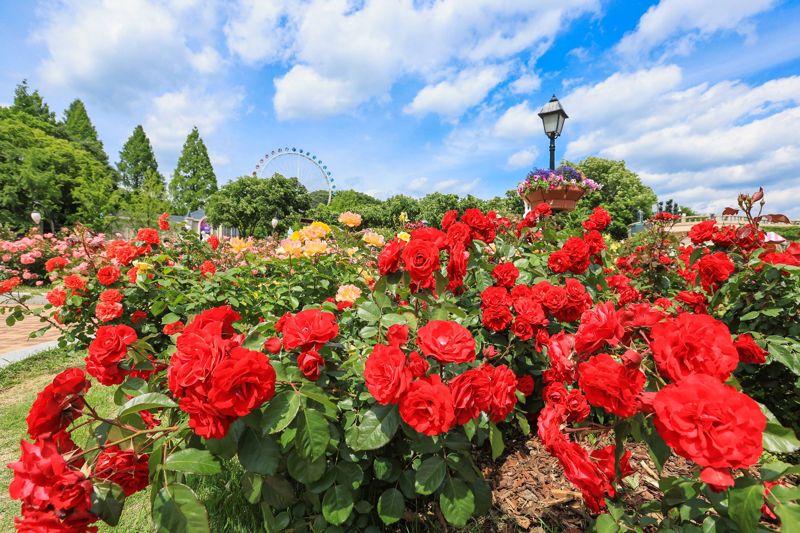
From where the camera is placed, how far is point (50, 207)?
949 inches

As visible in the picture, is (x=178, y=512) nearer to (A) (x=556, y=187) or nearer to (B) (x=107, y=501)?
(B) (x=107, y=501)

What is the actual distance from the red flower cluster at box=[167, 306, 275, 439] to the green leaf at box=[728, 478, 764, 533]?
41.4 inches

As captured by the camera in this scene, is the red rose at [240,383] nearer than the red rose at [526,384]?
Yes

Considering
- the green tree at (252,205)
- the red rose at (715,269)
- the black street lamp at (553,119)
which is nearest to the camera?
the red rose at (715,269)

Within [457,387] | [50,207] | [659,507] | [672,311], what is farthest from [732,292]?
[50,207]

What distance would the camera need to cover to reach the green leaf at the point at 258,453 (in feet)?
3.45

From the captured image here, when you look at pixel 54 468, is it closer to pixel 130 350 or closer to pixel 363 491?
pixel 130 350

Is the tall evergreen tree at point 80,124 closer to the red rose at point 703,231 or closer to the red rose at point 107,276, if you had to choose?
the red rose at point 107,276

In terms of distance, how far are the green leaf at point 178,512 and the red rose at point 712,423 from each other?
3.55 ft

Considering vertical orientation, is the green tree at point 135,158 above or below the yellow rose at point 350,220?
above

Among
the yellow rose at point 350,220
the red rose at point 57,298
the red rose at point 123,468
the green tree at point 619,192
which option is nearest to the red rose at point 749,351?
the red rose at point 123,468

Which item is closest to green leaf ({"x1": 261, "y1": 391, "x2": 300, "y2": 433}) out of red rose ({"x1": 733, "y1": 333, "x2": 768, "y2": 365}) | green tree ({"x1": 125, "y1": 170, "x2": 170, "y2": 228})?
→ red rose ({"x1": 733, "y1": 333, "x2": 768, "y2": 365})

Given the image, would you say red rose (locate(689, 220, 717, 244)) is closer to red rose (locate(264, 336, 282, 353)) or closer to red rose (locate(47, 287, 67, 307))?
red rose (locate(264, 336, 282, 353))

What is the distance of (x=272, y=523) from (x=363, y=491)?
346 mm
